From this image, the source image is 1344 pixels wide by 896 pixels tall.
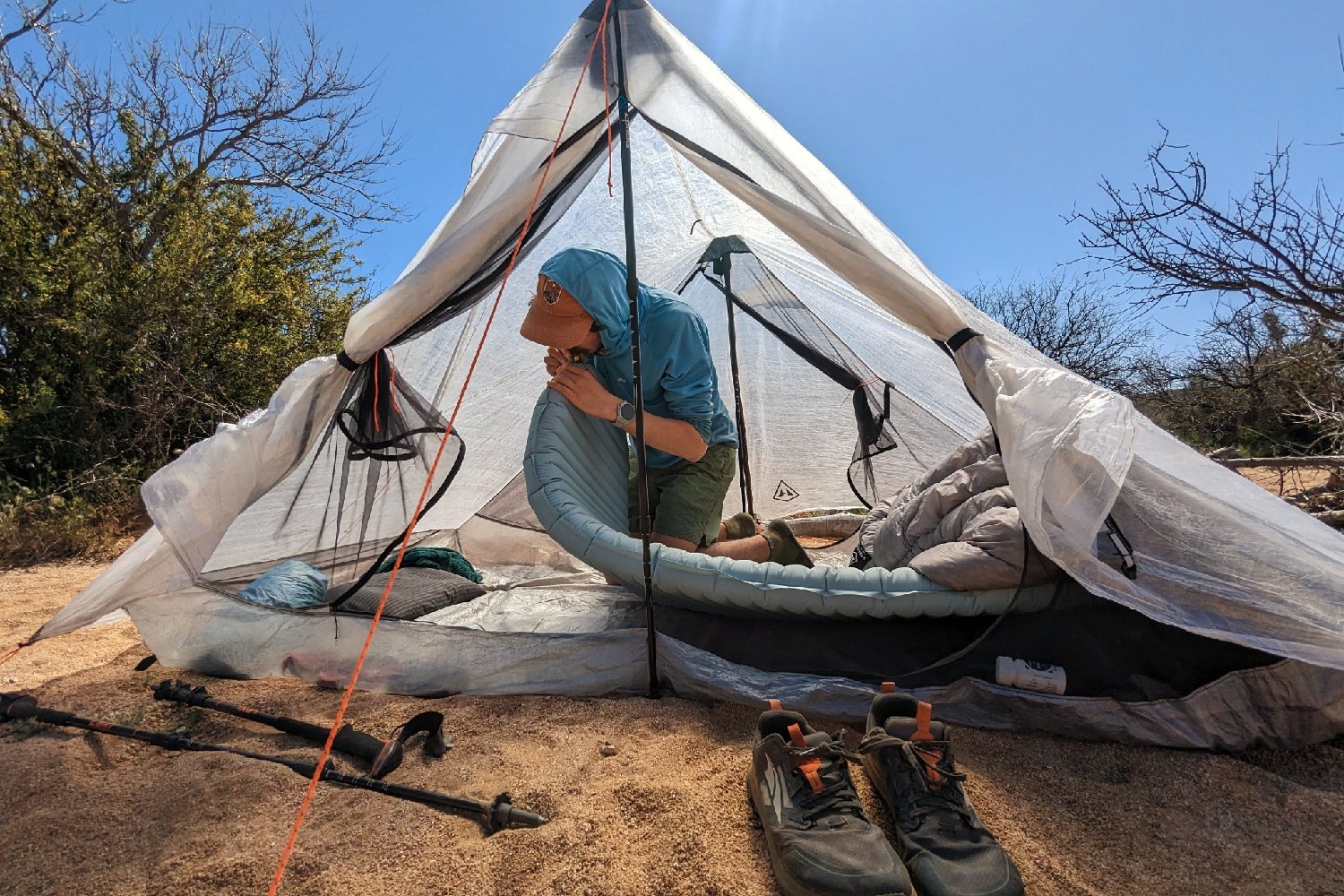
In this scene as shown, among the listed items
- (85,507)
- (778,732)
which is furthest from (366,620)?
(85,507)

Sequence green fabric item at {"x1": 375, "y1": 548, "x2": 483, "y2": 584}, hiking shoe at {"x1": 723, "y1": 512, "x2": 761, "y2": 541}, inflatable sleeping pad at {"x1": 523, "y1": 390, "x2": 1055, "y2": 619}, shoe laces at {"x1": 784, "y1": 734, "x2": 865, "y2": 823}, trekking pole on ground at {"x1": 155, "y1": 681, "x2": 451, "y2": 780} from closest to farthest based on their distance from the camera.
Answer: shoe laces at {"x1": 784, "y1": 734, "x2": 865, "y2": 823}
trekking pole on ground at {"x1": 155, "y1": 681, "x2": 451, "y2": 780}
inflatable sleeping pad at {"x1": 523, "y1": 390, "x2": 1055, "y2": 619}
green fabric item at {"x1": 375, "y1": 548, "x2": 483, "y2": 584}
hiking shoe at {"x1": 723, "y1": 512, "x2": 761, "y2": 541}

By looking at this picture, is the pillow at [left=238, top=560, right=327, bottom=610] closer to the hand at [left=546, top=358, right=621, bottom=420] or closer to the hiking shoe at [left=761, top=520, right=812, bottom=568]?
the hand at [left=546, top=358, right=621, bottom=420]

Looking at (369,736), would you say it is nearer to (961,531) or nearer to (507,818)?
(507,818)

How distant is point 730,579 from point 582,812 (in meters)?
0.67

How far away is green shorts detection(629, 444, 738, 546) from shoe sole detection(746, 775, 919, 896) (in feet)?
3.79

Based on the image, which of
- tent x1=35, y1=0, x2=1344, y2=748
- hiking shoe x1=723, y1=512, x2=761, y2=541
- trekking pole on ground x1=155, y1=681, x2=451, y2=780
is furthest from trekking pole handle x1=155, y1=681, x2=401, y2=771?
hiking shoe x1=723, y1=512, x2=761, y2=541

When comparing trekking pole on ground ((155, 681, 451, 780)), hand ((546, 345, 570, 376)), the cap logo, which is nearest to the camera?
trekking pole on ground ((155, 681, 451, 780))

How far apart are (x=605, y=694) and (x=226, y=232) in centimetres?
600

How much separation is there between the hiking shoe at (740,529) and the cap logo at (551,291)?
101 cm

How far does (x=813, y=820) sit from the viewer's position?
126cm

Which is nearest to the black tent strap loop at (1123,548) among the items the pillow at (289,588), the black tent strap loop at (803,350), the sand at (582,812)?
the sand at (582,812)

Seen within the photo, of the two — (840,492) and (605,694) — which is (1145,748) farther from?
(840,492)

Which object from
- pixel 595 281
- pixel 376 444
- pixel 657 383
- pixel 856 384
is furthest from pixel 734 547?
pixel 856 384

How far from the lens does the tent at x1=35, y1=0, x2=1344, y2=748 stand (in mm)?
1597
